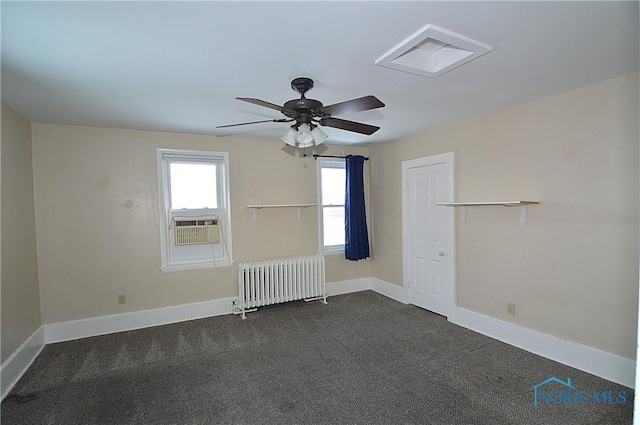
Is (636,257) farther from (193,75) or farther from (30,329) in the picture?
(30,329)

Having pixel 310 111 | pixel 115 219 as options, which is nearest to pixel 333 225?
pixel 115 219

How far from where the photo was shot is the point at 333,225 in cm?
530

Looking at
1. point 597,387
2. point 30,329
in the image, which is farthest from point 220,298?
point 597,387

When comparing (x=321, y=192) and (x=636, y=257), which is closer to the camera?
(x=636, y=257)

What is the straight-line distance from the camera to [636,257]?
2.50 metres

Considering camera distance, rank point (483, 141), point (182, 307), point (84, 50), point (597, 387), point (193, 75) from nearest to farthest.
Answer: point (84, 50) < point (193, 75) < point (597, 387) < point (483, 141) < point (182, 307)

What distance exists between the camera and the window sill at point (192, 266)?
4168 millimetres

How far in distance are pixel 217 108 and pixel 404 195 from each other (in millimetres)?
2791

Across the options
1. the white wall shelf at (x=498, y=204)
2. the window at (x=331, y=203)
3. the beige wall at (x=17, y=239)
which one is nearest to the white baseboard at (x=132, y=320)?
the beige wall at (x=17, y=239)

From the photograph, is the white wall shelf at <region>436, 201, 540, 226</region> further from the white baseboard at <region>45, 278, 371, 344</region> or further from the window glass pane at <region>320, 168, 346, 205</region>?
the white baseboard at <region>45, 278, 371, 344</region>

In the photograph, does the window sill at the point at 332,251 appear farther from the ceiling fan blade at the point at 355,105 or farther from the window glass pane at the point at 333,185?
the ceiling fan blade at the point at 355,105

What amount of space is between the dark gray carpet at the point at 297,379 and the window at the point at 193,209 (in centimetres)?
91

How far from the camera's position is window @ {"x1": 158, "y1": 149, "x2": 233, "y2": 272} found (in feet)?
13.7

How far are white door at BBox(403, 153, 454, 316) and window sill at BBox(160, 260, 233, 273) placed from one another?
255 cm
